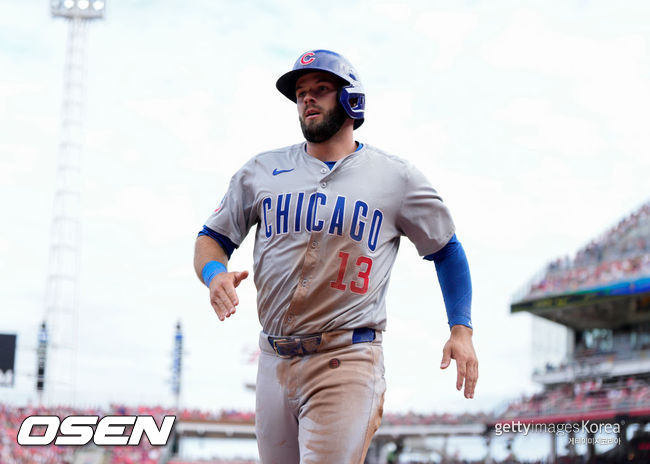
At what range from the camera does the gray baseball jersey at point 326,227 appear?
12.8ft

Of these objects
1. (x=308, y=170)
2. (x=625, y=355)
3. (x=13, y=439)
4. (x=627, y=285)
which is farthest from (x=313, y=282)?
(x=625, y=355)

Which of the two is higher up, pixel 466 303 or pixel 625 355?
pixel 466 303

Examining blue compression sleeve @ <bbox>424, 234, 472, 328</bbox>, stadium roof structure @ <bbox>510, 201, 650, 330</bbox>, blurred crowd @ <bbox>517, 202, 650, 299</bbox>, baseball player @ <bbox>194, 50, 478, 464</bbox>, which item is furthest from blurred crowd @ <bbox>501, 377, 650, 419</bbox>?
baseball player @ <bbox>194, 50, 478, 464</bbox>

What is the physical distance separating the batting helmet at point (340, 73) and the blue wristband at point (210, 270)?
3.04 ft

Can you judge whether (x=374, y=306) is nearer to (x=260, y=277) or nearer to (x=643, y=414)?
→ (x=260, y=277)

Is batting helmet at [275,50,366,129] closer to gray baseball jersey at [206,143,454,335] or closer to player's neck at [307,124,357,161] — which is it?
player's neck at [307,124,357,161]

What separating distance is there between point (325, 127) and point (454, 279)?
0.96 meters

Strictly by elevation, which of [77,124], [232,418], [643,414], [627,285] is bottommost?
[232,418]

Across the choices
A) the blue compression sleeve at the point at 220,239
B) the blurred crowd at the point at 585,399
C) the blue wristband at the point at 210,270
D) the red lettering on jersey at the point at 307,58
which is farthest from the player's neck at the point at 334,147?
the blurred crowd at the point at 585,399

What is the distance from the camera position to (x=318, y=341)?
3.89 m

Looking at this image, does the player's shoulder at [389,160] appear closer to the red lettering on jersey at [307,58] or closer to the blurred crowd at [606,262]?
the red lettering on jersey at [307,58]

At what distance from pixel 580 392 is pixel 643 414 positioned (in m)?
4.30

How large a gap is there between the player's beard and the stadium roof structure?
32.8 meters

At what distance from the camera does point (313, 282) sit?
3.89 metres
